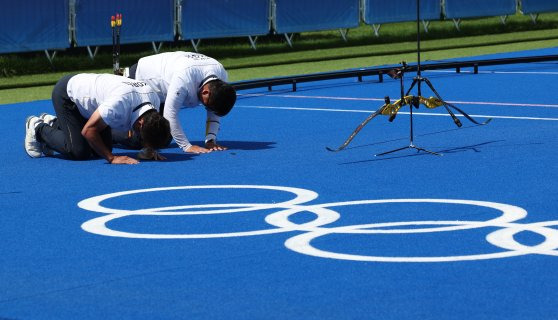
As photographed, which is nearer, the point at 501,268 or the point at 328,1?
the point at 501,268

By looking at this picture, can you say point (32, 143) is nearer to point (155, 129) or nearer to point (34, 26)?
point (155, 129)

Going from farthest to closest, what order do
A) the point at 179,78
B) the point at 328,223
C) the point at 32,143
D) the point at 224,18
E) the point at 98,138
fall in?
1. the point at 224,18
2. the point at 32,143
3. the point at 179,78
4. the point at 98,138
5. the point at 328,223

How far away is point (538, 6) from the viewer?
30.9 meters

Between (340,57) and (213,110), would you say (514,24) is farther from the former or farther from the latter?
(213,110)

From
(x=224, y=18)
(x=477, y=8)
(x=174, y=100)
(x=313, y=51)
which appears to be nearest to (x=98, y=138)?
(x=174, y=100)

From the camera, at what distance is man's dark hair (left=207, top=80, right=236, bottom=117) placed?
1162 centimetres

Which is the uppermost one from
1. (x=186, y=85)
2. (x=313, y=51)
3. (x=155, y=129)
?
(x=313, y=51)

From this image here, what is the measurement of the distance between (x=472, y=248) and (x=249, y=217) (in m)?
1.88

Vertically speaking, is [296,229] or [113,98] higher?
[113,98]

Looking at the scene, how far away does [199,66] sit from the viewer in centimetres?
1192

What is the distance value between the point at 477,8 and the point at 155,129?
20.1m

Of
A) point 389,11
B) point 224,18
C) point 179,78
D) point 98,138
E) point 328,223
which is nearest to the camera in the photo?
point 328,223

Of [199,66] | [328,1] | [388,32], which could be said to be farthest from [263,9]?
[199,66]

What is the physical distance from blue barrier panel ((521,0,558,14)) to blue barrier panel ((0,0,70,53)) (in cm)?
1279
